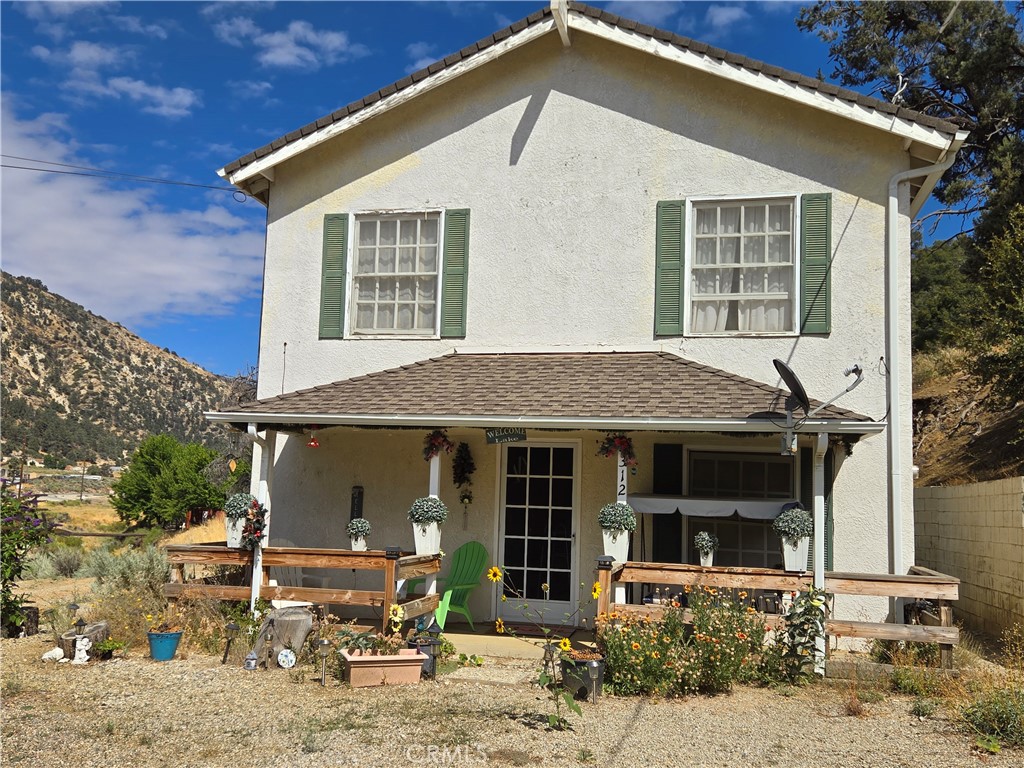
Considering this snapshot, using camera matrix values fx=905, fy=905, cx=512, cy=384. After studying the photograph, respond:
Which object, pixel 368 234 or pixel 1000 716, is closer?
pixel 1000 716

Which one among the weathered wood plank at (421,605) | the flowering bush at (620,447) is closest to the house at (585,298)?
the flowering bush at (620,447)

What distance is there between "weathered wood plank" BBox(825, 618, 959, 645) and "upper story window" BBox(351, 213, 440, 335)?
599 centimetres

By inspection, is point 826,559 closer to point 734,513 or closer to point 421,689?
point 734,513

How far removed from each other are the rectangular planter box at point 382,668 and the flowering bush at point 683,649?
171 cm

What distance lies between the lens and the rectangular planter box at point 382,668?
789 cm

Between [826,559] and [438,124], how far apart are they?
7.17m

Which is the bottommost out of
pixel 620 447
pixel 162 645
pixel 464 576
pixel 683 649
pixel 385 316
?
pixel 162 645

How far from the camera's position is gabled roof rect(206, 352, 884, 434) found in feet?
29.9

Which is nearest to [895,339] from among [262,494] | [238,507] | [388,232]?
[388,232]

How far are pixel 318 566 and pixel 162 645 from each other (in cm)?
167

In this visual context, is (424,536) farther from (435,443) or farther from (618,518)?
(618,518)

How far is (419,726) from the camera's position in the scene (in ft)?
21.8

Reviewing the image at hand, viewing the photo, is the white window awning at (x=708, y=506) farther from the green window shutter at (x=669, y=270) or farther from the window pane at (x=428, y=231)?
the window pane at (x=428, y=231)

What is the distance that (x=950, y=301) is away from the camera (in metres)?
25.0
